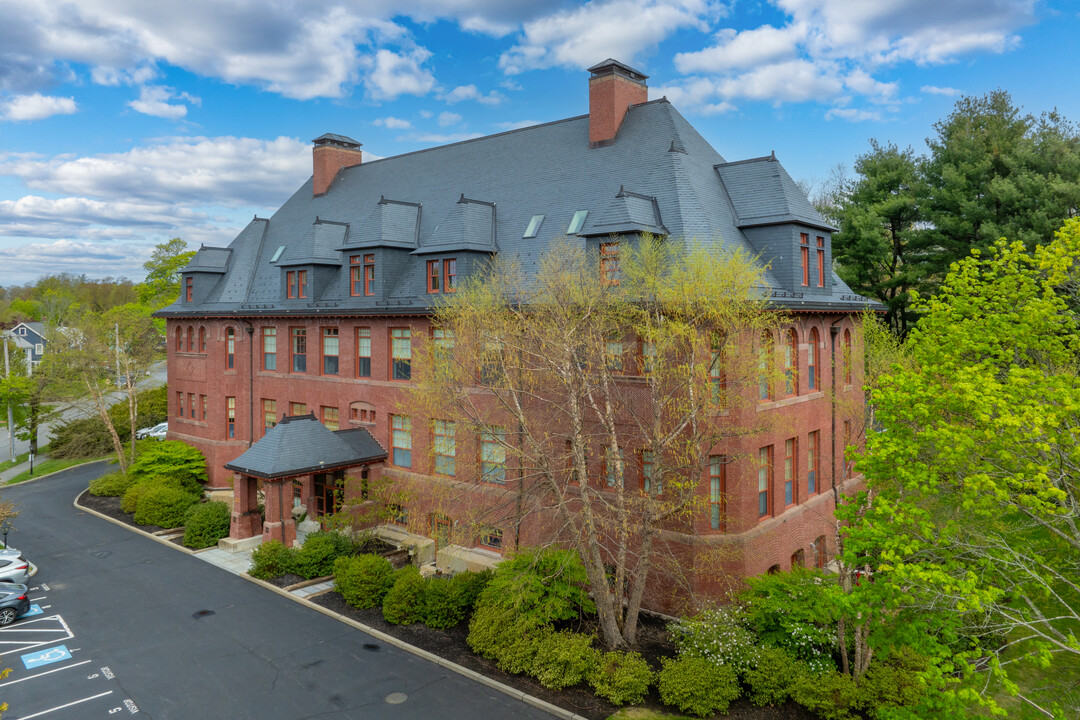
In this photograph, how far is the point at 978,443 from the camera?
1092cm

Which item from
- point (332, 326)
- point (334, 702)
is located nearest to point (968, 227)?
point (332, 326)

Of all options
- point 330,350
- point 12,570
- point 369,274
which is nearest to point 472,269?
point 369,274

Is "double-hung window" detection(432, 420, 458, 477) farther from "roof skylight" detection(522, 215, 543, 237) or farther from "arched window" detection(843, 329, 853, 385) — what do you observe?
"arched window" detection(843, 329, 853, 385)

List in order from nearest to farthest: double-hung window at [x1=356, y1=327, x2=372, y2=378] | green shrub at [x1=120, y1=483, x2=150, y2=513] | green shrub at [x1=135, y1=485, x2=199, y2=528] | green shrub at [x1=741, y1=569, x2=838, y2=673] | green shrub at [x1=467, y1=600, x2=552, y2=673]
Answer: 1. green shrub at [x1=741, y1=569, x2=838, y2=673]
2. green shrub at [x1=467, y1=600, x2=552, y2=673]
3. double-hung window at [x1=356, y1=327, x2=372, y2=378]
4. green shrub at [x1=135, y1=485, x2=199, y2=528]
5. green shrub at [x1=120, y1=483, x2=150, y2=513]

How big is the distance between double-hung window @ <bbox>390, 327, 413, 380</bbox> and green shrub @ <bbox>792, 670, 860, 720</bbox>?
17.2 metres

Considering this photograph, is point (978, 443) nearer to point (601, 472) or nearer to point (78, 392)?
point (601, 472)

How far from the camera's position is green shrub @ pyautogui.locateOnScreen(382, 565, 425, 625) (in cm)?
1964

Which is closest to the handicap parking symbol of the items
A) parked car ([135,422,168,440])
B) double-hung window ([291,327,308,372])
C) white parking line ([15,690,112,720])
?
white parking line ([15,690,112,720])

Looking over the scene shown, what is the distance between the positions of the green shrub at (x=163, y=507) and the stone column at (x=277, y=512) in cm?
749

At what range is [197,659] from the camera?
17.6 m

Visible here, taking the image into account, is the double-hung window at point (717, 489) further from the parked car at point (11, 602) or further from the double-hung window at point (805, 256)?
the parked car at point (11, 602)

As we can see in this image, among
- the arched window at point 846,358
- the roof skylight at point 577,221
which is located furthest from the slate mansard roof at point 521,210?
the arched window at point 846,358

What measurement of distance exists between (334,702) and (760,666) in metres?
10.2

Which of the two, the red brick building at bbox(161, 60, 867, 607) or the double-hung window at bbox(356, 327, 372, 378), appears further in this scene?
the double-hung window at bbox(356, 327, 372, 378)
